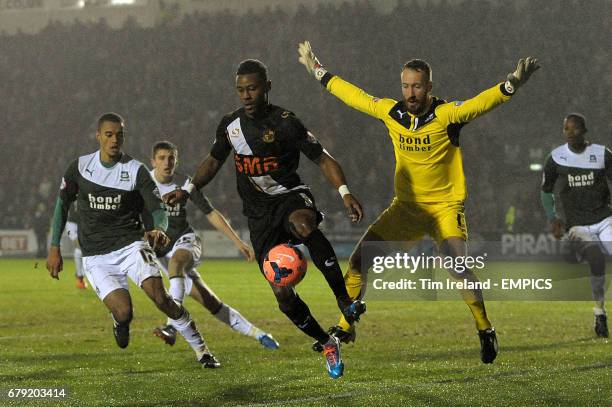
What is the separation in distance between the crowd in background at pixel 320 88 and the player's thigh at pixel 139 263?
61.2 feet

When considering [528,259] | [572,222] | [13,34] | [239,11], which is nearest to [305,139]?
[572,222]

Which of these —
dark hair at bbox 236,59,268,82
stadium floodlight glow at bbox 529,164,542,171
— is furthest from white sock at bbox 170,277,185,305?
stadium floodlight glow at bbox 529,164,542,171

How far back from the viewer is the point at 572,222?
11.0 m

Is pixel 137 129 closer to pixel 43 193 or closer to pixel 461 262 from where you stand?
pixel 43 193

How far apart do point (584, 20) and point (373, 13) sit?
7.16m

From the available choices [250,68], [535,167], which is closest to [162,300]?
[250,68]

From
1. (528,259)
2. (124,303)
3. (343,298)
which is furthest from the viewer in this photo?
(528,259)

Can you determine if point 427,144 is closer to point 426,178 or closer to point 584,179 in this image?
point 426,178

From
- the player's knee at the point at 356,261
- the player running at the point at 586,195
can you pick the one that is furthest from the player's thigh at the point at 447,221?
the player running at the point at 586,195

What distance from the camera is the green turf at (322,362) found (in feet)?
21.9

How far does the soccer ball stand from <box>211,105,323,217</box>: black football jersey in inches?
16.5

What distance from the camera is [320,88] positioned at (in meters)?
31.2

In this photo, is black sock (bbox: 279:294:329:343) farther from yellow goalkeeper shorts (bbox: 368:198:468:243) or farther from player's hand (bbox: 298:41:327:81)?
player's hand (bbox: 298:41:327:81)

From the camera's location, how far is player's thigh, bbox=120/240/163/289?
809cm
